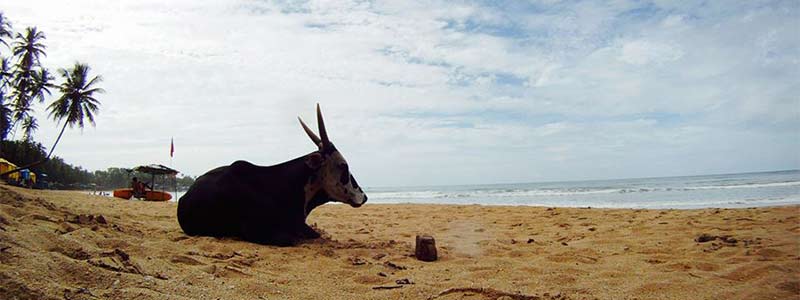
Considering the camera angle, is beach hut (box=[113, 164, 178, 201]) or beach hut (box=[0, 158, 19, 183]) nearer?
beach hut (box=[0, 158, 19, 183])

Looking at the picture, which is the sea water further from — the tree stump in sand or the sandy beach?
the tree stump in sand

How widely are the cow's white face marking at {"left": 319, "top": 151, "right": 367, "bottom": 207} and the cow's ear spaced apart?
0.21 ft

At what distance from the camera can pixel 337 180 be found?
559 cm

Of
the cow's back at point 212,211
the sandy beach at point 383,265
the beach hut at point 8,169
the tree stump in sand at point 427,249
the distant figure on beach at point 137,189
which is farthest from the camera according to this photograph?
the distant figure on beach at point 137,189

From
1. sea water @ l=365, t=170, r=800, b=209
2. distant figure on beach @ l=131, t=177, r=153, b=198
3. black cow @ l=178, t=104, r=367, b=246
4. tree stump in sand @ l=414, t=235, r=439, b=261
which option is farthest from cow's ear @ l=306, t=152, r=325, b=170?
distant figure on beach @ l=131, t=177, r=153, b=198

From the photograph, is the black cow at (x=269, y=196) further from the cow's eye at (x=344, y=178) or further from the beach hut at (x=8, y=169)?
the beach hut at (x=8, y=169)

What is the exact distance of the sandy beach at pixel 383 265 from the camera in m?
2.36

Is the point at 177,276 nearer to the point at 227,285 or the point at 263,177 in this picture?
the point at 227,285

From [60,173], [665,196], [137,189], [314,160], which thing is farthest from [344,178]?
[60,173]

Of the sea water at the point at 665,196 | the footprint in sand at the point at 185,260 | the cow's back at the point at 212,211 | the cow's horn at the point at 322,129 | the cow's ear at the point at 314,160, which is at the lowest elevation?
the sea water at the point at 665,196

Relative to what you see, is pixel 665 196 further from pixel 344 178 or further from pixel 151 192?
pixel 151 192

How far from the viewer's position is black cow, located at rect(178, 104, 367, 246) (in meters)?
4.97

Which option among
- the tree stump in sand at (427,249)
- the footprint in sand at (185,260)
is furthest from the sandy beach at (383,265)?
the tree stump in sand at (427,249)

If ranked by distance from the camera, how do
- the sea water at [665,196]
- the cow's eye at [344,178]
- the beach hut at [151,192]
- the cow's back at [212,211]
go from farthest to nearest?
the beach hut at [151,192]
the sea water at [665,196]
the cow's eye at [344,178]
the cow's back at [212,211]
